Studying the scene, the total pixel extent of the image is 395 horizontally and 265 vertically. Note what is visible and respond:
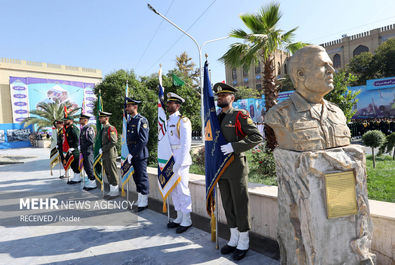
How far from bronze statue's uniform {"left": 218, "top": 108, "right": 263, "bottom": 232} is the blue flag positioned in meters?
0.09

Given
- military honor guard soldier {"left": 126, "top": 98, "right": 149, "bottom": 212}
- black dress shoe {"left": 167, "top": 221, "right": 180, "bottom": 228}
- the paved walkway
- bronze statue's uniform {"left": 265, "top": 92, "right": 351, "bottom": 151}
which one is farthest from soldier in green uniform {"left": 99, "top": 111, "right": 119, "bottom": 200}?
bronze statue's uniform {"left": 265, "top": 92, "right": 351, "bottom": 151}

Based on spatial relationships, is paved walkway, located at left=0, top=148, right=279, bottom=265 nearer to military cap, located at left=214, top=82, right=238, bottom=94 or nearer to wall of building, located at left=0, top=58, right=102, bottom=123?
military cap, located at left=214, top=82, right=238, bottom=94

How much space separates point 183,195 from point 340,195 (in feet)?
8.28

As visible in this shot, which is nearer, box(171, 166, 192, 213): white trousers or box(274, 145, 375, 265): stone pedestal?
box(274, 145, 375, 265): stone pedestal

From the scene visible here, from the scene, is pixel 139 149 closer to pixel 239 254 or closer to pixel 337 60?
pixel 239 254

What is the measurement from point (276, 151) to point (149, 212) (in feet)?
11.1

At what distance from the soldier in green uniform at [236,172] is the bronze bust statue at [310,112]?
0.77 m

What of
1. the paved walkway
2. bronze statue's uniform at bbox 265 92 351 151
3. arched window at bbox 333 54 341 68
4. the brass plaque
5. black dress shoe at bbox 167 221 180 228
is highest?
arched window at bbox 333 54 341 68

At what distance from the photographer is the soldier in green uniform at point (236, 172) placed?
3.12m

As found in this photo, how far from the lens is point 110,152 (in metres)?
6.39

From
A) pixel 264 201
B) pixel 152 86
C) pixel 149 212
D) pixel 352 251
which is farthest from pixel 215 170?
pixel 152 86

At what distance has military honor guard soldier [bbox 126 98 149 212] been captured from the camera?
5.22m

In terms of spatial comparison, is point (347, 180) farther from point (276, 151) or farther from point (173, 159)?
point (173, 159)

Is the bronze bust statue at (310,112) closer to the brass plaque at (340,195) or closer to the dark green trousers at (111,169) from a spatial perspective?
the brass plaque at (340,195)
